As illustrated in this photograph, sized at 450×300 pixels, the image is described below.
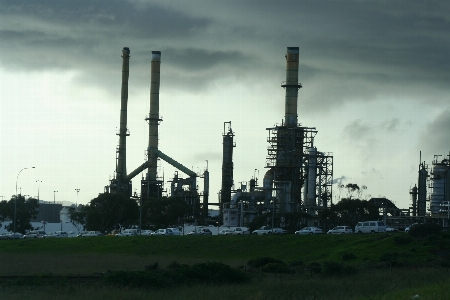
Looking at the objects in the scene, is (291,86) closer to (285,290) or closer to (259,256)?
(259,256)

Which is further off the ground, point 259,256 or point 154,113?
point 154,113

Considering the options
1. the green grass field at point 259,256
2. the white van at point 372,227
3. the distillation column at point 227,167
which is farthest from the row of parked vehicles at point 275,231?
the distillation column at point 227,167

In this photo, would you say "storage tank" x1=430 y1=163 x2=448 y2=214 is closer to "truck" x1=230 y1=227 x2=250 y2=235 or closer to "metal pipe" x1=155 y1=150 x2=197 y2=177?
"truck" x1=230 y1=227 x2=250 y2=235

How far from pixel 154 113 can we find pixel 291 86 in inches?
1133

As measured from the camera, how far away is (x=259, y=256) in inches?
3132

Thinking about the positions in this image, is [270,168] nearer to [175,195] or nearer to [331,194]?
[331,194]

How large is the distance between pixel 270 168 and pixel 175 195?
23770 millimetres

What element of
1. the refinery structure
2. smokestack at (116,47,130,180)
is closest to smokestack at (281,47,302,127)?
the refinery structure

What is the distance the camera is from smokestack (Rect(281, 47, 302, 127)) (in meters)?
121

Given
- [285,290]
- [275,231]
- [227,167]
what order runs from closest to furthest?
[285,290]
[275,231]
[227,167]

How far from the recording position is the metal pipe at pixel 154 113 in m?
138

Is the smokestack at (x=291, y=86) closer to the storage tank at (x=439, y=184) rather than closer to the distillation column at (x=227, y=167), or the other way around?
the distillation column at (x=227, y=167)

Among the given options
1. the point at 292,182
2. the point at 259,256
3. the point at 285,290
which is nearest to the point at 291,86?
the point at 292,182

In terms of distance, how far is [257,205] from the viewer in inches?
4951
